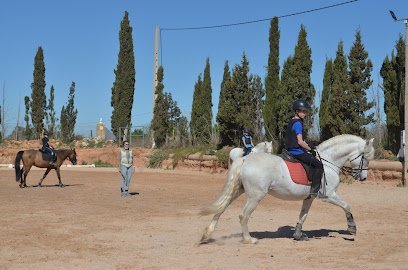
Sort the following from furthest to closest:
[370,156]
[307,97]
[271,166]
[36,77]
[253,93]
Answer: [36,77]
[253,93]
[307,97]
[370,156]
[271,166]

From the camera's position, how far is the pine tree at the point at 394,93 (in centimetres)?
2825

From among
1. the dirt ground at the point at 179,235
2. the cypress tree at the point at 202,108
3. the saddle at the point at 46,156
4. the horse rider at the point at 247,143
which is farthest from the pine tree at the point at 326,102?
the saddle at the point at 46,156

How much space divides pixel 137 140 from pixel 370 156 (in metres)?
37.2

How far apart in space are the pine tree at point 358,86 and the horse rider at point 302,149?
1936cm

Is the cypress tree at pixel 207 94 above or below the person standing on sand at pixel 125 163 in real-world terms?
above

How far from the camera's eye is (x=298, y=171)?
903cm

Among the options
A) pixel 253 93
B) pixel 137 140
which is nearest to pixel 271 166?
pixel 253 93

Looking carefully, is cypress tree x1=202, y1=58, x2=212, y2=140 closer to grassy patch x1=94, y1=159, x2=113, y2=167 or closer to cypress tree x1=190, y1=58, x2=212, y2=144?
cypress tree x1=190, y1=58, x2=212, y2=144

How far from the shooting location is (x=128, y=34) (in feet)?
155

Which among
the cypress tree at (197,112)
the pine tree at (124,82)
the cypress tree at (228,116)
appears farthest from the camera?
the pine tree at (124,82)

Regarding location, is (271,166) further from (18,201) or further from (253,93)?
(253,93)

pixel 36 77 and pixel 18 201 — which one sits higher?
pixel 36 77

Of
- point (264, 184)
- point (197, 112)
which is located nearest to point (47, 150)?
point (264, 184)

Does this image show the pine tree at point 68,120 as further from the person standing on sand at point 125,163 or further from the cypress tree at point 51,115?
the person standing on sand at point 125,163
